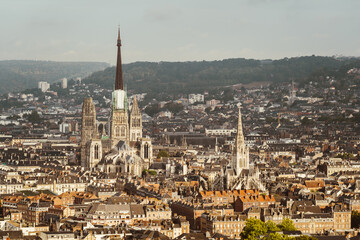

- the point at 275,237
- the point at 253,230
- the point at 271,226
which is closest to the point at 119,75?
the point at 271,226

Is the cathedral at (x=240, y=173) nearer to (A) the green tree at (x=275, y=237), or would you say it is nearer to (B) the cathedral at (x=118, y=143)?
(B) the cathedral at (x=118, y=143)

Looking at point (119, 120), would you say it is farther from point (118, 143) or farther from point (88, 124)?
point (88, 124)

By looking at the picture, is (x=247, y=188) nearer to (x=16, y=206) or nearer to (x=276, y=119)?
(x=16, y=206)

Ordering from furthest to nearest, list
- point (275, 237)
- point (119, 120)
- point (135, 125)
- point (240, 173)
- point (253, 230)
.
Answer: point (135, 125) < point (119, 120) < point (240, 173) < point (253, 230) < point (275, 237)

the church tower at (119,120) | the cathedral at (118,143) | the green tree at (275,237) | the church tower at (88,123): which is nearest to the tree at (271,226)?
the green tree at (275,237)

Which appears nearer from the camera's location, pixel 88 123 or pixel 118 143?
pixel 118 143

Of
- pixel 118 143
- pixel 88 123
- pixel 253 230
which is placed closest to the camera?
pixel 253 230

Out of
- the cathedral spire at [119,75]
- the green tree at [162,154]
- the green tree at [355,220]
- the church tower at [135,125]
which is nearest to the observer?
the green tree at [355,220]

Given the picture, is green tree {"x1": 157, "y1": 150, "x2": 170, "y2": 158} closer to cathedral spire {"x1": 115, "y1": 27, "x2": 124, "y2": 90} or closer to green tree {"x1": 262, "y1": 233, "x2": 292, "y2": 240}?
cathedral spire {"x1": 115, "y1": 27, "x2": 124, "y2": 90}
